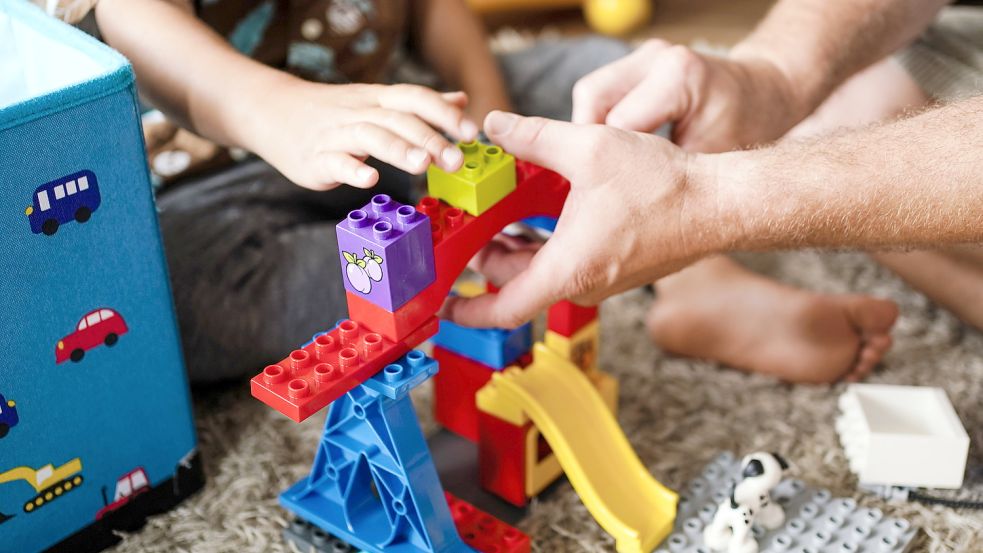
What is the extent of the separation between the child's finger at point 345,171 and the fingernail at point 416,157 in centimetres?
3

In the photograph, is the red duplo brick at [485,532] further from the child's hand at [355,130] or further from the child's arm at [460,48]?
the child's arm at [460,48]

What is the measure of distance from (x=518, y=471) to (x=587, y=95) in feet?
1.19

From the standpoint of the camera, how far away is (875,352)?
3.70 ft

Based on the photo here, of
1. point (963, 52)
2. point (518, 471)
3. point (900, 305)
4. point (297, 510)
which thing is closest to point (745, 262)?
point (900, 305)

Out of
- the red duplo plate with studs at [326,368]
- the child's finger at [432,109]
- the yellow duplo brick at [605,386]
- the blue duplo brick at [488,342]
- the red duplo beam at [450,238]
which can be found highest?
the child's finger at [432,109]

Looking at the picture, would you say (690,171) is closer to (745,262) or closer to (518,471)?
(518,471)

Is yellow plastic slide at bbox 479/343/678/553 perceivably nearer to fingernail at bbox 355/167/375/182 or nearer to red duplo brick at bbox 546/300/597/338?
red duplo brick at bbox 546/300/597/338

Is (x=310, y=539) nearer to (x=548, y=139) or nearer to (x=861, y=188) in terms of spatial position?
(x=548, y=139)

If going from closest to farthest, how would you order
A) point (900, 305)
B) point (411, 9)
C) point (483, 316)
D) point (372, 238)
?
point (372, 238) < point (483, 316) < point (900, 305) < point (411, 9)

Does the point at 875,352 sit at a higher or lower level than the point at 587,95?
lower

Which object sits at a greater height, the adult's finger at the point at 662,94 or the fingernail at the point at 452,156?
the fingernail at the point at 452,156

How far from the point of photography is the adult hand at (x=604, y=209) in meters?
0.80

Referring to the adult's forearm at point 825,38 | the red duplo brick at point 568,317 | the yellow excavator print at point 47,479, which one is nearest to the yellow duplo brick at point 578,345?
the red duplo brick at point 568,317

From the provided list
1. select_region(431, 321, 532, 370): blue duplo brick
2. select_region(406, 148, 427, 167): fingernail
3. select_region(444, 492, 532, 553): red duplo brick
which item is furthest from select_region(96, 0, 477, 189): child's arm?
select_region(444, 492, 532, 553): red duplo brick
